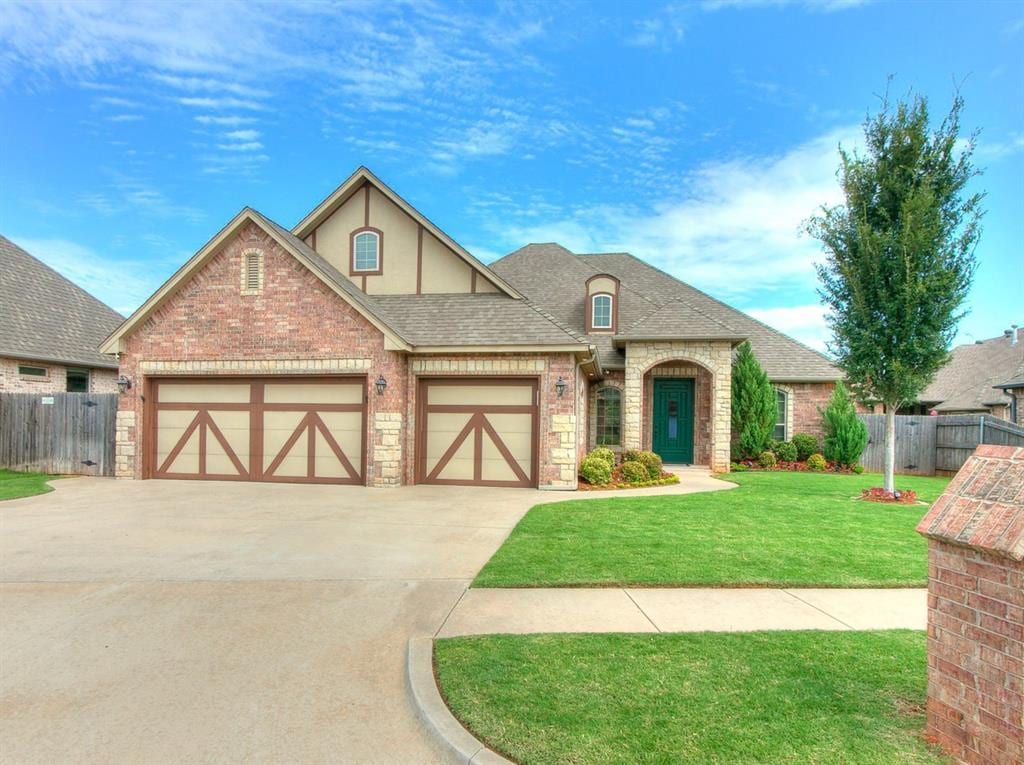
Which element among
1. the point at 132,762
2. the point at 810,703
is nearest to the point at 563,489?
the point at 810,703

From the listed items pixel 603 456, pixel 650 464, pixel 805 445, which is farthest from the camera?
pixel 805 445

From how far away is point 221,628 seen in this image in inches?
182

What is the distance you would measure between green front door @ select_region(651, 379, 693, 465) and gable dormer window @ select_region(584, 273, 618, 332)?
254cm

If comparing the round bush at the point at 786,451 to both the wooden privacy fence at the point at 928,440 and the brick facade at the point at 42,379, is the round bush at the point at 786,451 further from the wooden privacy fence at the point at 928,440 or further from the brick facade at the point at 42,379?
the brick facade at the point at 42,379

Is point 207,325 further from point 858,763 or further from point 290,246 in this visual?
point 858,763

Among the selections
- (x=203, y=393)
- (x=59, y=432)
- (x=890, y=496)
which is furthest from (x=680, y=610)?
(x=59, y=432)

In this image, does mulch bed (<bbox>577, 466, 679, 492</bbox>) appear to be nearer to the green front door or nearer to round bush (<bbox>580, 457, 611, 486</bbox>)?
round bush (<bbox>580, 457, 611, 486</bbox>)

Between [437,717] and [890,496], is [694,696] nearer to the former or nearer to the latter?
[437,717]

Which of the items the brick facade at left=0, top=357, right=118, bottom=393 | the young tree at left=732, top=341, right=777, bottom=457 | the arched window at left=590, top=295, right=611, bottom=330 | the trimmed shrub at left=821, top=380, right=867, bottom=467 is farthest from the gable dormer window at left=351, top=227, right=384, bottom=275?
the trimmed shrub at left=821, top=380, right=867, bottom=467

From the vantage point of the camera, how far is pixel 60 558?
668cm

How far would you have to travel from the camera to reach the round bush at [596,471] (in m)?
13.1

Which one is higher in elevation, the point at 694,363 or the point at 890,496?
the point at 694,363

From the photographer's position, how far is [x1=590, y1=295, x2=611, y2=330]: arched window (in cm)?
1888

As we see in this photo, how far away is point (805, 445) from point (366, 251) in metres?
14.9
